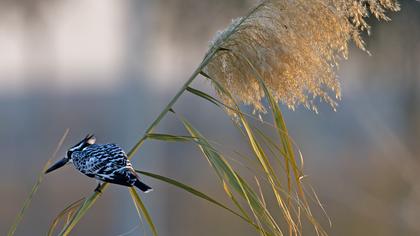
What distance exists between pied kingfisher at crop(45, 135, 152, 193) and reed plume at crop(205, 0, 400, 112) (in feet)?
0.91

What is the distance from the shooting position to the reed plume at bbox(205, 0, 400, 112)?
1191 mm

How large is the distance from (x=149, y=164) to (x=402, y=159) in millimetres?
1729

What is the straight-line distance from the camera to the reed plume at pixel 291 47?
119 cm

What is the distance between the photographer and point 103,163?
5.00ft

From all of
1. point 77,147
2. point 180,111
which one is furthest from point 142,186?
point 180,111

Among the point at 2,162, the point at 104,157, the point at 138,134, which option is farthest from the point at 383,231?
the point at 2,162

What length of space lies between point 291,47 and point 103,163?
494mm

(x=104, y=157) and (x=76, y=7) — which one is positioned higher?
(x=104, y=157)

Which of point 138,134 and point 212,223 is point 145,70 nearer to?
point 138,134

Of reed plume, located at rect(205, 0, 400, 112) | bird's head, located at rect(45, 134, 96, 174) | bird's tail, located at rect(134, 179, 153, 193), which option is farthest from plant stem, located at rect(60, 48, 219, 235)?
bird's head, located at rect(45, 134, 96, 174)

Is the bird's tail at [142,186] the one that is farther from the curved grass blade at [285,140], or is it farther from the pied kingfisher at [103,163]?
the curved grass blade at [285,140]

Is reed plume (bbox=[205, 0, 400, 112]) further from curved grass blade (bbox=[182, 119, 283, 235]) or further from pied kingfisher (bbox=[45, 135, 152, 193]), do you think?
pied kingfisher (bbox=[45, 135, 152, 193])

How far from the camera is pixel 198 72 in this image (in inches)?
48.5

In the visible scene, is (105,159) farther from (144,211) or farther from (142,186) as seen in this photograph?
(144,211)
